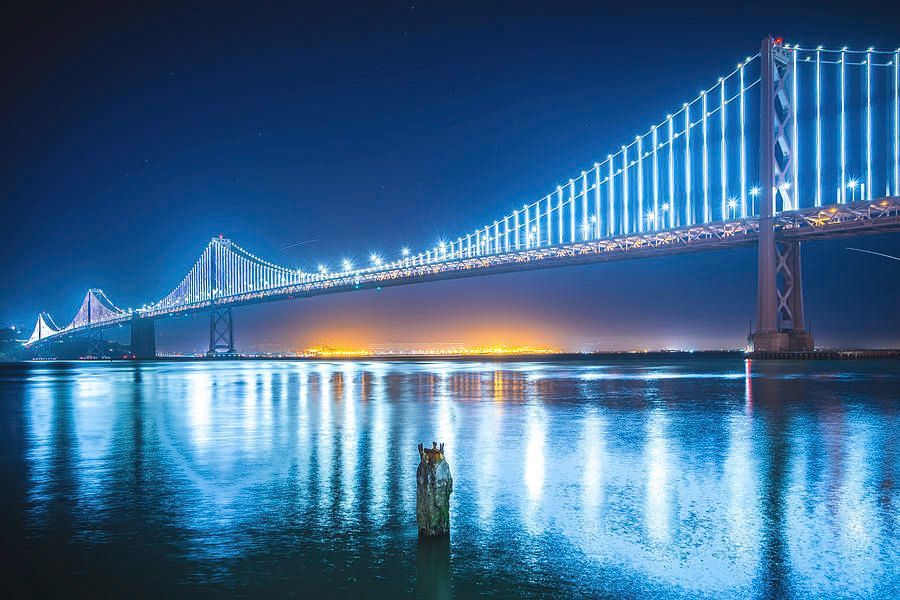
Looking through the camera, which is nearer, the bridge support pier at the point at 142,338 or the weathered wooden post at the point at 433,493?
the weathered wooden post at the point at 433,493

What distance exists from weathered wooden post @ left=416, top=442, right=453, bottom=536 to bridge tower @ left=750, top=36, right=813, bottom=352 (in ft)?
173

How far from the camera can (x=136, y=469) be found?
1098cm

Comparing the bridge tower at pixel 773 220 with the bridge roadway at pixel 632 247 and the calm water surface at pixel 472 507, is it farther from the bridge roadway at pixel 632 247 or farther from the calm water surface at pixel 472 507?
the calm water surface at pixel 472 507

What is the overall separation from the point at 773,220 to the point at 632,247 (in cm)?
1166

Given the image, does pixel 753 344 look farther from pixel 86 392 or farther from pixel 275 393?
pixel 86 392

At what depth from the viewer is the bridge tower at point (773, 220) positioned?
180 feet

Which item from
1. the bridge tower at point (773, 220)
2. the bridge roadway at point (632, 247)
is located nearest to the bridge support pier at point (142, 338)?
the bridge roadway at point (632, 247)

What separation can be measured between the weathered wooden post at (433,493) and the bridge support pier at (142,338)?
110 metres

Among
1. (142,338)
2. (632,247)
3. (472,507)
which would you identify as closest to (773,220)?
(632,247)

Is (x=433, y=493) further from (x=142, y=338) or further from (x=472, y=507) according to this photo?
(x=142, y=338)

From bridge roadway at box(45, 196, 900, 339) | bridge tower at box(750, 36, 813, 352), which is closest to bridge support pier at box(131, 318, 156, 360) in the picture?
bridge roadway at box(45, 196, 900, 339)

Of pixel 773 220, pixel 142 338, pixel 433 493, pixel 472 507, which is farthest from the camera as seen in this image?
pixel 142 338

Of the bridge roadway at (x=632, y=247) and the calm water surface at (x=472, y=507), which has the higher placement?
the bridge roadway at (x=632, y=247)

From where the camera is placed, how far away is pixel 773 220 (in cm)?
5494
